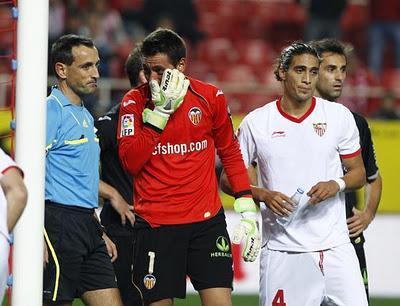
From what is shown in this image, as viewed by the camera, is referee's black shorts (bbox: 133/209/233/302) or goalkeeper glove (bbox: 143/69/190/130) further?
referee's black shorts (bbox: 133/209/233/302)

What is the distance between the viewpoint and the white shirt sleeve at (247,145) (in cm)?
682

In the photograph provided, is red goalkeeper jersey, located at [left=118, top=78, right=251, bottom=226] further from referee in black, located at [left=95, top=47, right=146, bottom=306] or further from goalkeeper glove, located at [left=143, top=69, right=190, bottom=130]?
referee in black, located at [left=95, top=47, right=146, bottom=306]

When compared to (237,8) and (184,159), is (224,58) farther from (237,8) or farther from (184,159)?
(184,159)

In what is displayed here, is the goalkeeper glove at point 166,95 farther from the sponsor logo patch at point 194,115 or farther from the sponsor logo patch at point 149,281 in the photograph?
the sponsor logo patch at point 149,281

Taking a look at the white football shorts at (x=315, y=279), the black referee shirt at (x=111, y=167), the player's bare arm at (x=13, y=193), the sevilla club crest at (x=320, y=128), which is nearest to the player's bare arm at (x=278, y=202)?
the white football shorts at (x=315, y=279)

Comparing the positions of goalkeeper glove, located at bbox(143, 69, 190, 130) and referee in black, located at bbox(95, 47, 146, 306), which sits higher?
goalkeeper glove, located at bbox(143, 69, 190, 130)

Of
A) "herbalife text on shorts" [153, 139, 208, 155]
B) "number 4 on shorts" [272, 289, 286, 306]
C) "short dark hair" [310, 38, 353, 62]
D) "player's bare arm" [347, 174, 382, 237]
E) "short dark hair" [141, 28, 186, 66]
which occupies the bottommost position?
"number 4 on shorts" [272, 289, 286, 306]

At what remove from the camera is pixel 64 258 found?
6.43m

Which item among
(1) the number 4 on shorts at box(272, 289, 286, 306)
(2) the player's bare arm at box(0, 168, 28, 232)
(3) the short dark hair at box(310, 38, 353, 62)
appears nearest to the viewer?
(2) the player's bare arm at box(0, 168, 28, 232)

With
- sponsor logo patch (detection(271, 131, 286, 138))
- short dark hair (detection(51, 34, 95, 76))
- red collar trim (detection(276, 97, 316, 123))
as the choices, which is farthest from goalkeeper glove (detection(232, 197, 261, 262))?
short dark hair (detection(51, 34, 95, 76))

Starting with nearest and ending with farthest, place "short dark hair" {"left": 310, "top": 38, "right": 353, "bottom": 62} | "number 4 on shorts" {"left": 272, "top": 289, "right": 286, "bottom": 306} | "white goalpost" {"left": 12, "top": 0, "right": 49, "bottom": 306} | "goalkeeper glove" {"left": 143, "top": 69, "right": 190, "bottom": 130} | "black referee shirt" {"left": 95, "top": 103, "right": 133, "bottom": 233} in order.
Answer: "white goalpost" {"left": 12, "top": 0, "right": 49, "bottom": 306}
"goalkeeper glove" {"left": 143, "top": 69, "right": 190, "bottom": 130}
"number 4 on shorts" {"left": 272, "top": 289, "right": 286, "bottom": 306}
"black referee shirt" {"left": 95, "top": 103, "right": 133, "bottom": 233}
"short dark hair" {"left": 310, "top": 38, "right": 353, "bottom": 62}

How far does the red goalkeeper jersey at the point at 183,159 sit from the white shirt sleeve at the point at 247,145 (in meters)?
0.29

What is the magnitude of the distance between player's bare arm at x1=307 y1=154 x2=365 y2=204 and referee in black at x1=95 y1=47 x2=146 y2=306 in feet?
4.38

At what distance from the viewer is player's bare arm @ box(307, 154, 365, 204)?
642 centimetres
